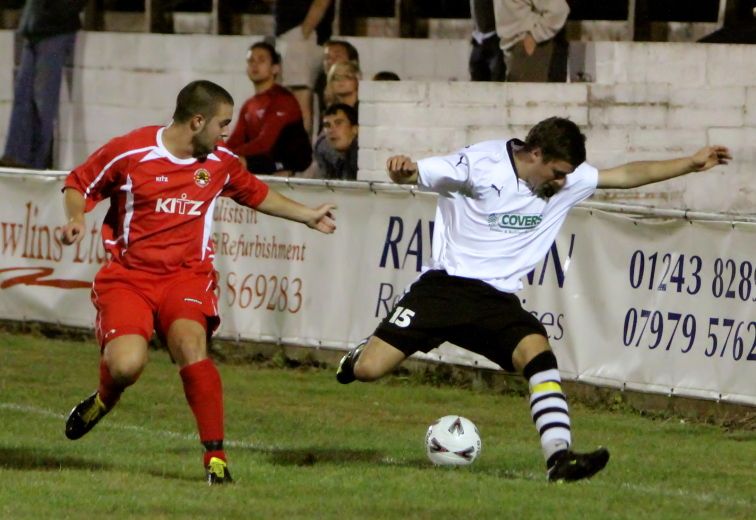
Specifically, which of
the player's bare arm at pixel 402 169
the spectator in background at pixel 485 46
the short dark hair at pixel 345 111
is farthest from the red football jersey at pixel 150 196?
the spectator in background at pixel 485 46

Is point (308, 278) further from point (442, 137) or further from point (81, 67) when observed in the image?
point (81, 67)

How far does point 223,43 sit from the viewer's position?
18.0 metres

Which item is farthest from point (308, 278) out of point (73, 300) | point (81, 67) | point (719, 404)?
point (81, 67)

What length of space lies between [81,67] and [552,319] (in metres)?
8.82

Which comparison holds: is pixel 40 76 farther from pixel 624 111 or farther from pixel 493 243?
pixel 493 243

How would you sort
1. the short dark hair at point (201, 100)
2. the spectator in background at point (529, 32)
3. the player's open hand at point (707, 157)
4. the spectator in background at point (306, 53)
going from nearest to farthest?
the short dark hair at point (201, 100) → the player's open hand at point (707, 157) → the spectator in background at point (529, 32) → the spectator in background at point (306, 53)

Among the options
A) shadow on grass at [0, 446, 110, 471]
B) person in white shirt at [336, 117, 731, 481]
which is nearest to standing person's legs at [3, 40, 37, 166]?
shadow on grass at [0, 446, 110, 471]

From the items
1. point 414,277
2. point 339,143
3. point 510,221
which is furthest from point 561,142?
point 339,143

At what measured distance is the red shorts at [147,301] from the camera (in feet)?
27.0

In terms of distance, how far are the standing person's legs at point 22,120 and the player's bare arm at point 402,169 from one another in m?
11.5

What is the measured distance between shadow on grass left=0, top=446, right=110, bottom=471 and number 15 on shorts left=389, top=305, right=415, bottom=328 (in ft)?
5.37

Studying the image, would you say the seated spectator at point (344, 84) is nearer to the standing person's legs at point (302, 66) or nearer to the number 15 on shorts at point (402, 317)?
the standing person's legs at point (302, 66)

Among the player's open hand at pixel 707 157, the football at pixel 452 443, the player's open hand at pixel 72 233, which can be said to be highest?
the player's open hand at pixel 707 157

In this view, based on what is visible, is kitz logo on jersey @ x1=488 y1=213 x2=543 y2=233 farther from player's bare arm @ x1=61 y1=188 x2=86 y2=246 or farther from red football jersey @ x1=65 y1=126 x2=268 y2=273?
player's bare arm @ x1=61 y1=188 x2=86 y2=246
